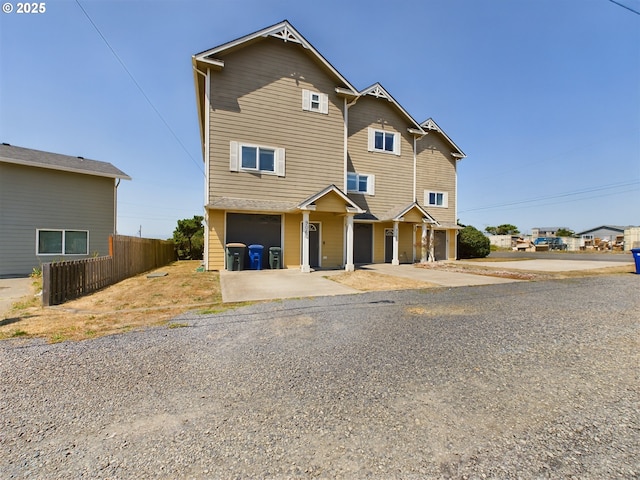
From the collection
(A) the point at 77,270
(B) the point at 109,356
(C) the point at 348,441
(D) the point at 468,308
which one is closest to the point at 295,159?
(A) the point at 77,270

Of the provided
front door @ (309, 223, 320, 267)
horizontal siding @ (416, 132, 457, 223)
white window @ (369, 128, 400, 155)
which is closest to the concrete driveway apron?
front door @ (309, 223, 320, 267)

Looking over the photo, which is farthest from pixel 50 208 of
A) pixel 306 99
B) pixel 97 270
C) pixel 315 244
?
pixel 306 99

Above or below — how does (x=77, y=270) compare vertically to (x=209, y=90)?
below

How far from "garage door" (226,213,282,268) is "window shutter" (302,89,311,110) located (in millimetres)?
5718

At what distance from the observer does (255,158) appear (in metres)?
13.4

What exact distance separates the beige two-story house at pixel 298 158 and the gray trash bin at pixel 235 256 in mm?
514

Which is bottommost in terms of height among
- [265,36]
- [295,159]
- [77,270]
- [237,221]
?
[77,270]

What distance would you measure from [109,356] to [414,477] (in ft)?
12.5

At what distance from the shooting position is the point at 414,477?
181 cm

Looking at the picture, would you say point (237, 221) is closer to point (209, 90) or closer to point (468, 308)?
point (209, 90)

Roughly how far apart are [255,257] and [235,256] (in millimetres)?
882

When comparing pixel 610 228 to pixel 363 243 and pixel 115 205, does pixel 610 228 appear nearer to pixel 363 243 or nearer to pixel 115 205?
pixel 363 243

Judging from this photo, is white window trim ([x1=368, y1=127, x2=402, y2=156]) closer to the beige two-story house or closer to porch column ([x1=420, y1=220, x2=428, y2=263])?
the beige two-story house

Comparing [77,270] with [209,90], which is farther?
[209,90]
